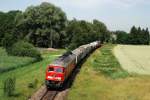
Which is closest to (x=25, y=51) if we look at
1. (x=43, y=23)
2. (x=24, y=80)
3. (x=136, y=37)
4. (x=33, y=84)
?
(x=24, y=80)

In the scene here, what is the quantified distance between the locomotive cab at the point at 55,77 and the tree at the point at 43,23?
6533cm

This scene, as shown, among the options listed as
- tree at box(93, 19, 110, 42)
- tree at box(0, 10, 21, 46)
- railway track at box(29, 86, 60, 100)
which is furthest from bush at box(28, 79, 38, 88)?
Result: tree at box(93, 19, 110, 42)

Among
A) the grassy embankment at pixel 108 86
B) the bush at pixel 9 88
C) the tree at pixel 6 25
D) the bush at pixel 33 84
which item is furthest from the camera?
the tree at pixel 6 25

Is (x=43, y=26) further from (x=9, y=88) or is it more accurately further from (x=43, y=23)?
(x=9, y=88)

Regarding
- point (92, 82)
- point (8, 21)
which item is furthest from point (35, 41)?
point (92, 82)

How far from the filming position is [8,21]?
402ft

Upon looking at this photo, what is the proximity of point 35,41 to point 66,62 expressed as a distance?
224 feet

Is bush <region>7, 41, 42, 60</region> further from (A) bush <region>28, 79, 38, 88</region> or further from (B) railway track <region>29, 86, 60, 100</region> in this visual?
(B) railway track <region>29, 86, 60, 100</region>

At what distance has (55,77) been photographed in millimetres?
33500

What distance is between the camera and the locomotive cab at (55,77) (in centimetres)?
3338

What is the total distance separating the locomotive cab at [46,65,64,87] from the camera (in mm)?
33375

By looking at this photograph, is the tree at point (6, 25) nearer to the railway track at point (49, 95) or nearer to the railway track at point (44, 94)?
the railway track at point (44, 94)

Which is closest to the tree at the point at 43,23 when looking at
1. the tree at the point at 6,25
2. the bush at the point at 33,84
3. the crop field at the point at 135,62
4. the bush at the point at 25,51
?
the tree at the point at 6,25

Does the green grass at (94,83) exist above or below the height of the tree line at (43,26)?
below
